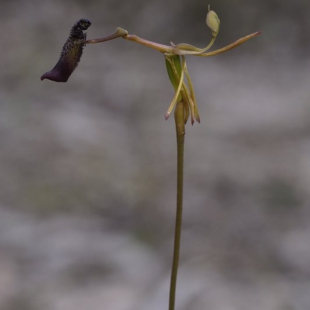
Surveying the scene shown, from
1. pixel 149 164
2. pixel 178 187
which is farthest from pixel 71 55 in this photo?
pixel 149 164

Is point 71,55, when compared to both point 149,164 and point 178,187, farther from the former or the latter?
point 149,164

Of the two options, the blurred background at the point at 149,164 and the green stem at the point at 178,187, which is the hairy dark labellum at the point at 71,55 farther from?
the blurred background at the point at 149,164

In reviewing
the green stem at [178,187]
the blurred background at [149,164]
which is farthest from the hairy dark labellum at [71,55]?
the blurred background at [149,164]

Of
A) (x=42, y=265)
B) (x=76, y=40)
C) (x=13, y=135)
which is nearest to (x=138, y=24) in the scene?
(x=13, y=135)

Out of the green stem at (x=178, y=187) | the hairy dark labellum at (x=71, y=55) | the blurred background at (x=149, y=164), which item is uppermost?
the blurred background at (x=149, y=164)

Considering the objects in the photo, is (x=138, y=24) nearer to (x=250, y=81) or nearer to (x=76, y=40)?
(x=250, y=81)

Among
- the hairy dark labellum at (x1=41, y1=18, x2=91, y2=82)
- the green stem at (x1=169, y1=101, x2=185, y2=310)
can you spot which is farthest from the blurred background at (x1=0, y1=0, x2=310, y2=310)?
the hairy dark labellum at (x1=41, y1=18, x2=91, y2=82)

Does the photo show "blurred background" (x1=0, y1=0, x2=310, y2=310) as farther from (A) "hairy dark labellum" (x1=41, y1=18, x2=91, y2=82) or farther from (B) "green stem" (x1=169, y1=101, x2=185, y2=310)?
(A) "hairy dark labellum" (x1=41, y1=18, x2=91, y2=82)
